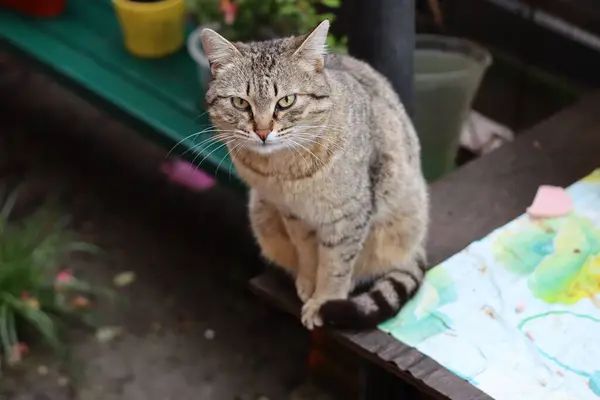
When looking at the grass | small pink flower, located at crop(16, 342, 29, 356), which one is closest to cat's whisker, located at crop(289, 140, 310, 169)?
the grass

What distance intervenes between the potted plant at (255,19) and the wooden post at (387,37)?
0.13 m

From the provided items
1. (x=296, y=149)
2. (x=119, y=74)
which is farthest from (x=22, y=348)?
(x=296, y=149)

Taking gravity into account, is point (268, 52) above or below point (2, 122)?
above

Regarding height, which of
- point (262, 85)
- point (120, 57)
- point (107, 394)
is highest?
point (262, 85)

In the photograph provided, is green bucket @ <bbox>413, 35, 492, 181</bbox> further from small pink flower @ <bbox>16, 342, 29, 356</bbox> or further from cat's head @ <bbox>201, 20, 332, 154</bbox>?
small pink flower @ <bbox>16, 342, 29, 356</bbox>

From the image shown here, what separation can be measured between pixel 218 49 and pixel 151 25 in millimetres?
995

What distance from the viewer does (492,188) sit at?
2.03 meters

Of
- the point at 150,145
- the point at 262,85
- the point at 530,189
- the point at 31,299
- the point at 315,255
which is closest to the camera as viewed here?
the point at 262,85

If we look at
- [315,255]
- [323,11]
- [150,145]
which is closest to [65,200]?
[150,145]

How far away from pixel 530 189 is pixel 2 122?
1.81 meters

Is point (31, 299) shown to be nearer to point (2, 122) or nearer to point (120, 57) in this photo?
point (120, 57)

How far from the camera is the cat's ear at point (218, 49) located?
149 centimetres

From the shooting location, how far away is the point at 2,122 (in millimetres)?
2998

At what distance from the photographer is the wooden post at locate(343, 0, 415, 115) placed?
1.92m
